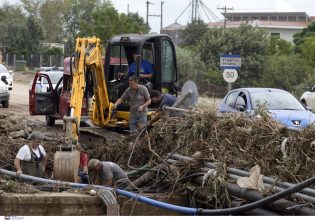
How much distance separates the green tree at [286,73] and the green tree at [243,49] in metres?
1.53

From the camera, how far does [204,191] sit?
406 inches

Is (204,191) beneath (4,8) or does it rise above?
beneath

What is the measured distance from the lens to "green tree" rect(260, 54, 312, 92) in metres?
48.9

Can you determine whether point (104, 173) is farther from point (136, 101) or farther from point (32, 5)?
point (32, 5)

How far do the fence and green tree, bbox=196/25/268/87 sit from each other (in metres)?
20.9

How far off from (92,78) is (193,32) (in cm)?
5562

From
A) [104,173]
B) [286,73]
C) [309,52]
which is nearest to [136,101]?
[104,173]

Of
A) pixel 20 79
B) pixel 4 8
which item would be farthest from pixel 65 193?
pixel 4 8

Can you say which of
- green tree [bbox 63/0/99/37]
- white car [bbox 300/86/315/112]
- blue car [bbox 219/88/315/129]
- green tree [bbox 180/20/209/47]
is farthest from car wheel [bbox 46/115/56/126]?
green tree [bbox 63/0/99/37]

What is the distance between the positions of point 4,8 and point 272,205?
94923 mm

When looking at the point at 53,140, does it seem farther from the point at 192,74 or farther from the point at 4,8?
the point at 4,8

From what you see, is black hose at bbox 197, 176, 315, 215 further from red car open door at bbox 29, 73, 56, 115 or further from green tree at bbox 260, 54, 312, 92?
green tree at bbox 260, 54, 312, 92

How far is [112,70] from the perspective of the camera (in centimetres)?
1748

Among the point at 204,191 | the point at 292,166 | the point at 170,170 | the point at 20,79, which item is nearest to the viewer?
the point at 292,166
